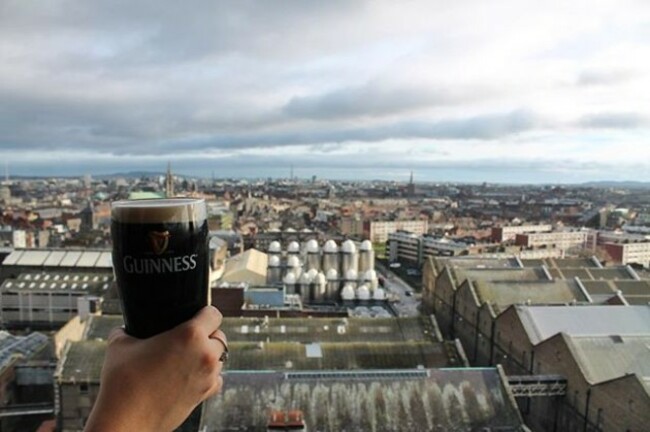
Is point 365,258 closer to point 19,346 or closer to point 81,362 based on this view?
point 19,346

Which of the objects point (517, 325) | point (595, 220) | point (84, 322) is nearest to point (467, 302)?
point (517, 325)

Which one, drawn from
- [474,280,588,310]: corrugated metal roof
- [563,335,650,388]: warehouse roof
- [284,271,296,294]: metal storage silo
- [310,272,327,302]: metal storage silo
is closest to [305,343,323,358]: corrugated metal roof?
[563,335,650,388]: warehouse roof

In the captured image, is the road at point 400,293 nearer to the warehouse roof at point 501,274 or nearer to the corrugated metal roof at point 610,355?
the warehouse roof at point 501,274

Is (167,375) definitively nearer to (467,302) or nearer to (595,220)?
(467,302)

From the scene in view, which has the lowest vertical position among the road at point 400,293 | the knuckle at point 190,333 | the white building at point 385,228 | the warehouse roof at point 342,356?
the road at point 400,293

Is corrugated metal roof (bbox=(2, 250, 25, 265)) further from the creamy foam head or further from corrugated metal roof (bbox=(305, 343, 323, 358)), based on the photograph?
the creamy foam head

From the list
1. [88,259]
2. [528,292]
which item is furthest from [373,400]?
[88,259]

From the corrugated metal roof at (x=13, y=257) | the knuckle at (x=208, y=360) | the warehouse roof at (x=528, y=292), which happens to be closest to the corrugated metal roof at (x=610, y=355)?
the warehouse roof at (x=528, y=292)
